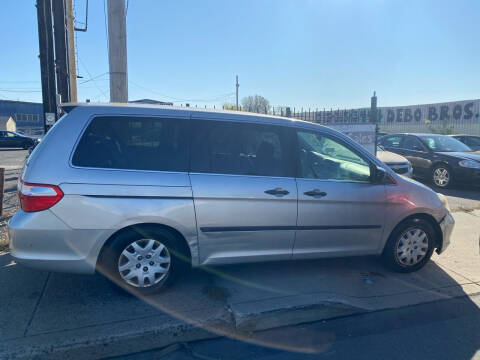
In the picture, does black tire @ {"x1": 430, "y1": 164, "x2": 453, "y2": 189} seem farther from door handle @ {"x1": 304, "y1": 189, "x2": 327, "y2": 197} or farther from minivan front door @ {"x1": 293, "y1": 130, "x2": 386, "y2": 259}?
door handle @ {"x1": 304, "y1": 189, "x2": 327, "y2": 197}

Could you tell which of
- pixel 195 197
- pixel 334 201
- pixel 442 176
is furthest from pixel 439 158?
pixel 195 197

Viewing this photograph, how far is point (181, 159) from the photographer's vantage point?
3395mm

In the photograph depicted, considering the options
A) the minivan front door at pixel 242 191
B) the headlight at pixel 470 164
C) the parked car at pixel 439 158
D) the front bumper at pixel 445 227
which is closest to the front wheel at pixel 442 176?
the parked car at pixel 439 158

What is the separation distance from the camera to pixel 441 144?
1053 cm

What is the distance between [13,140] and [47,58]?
1737cm

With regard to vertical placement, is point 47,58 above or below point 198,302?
above

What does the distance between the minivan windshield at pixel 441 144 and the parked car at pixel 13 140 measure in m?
24.4

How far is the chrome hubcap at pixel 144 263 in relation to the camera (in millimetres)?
3309

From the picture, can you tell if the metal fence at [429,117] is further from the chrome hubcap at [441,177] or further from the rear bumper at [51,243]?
the rear bumper at [51,243]

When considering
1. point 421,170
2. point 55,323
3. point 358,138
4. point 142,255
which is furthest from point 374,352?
point 421,170

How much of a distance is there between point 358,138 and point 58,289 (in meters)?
6.45

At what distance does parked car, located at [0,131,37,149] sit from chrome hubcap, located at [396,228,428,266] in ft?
87.0

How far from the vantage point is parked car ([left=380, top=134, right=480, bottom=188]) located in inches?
374

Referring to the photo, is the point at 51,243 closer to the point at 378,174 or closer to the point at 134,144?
the point at 134,144
